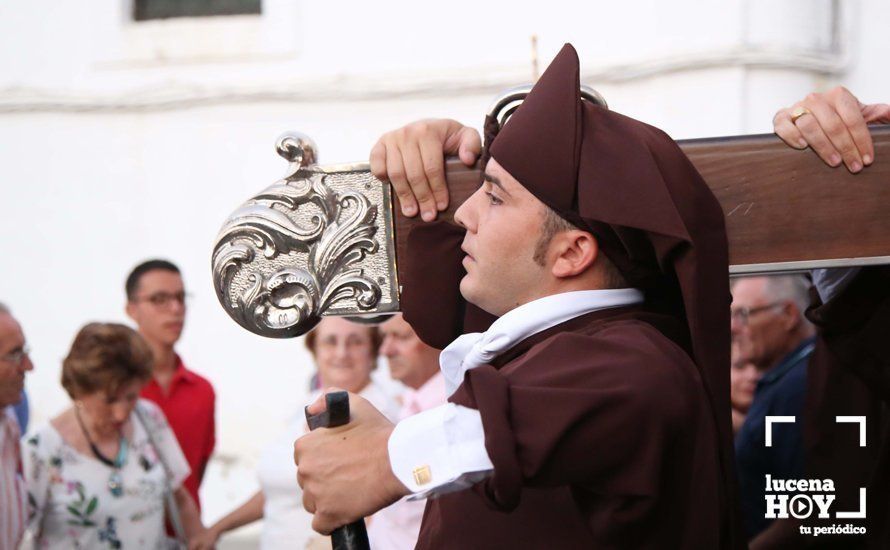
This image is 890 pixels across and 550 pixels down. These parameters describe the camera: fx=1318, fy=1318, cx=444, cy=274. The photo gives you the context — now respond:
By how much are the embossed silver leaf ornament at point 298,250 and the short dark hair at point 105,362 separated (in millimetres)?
2067

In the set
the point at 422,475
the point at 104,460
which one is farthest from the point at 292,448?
the point at 422,475

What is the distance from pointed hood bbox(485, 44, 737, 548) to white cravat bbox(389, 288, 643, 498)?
0.34ft

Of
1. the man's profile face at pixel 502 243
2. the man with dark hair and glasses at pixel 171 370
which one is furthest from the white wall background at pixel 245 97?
the man's profile face at pixel 502 243

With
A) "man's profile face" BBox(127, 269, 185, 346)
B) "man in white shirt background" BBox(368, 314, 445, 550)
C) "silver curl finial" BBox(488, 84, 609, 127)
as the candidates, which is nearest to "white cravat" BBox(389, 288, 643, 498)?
"silver curl finial" BBox(488, 84, 609, 127)

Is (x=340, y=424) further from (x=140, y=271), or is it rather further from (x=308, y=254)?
(x=140, y=271)

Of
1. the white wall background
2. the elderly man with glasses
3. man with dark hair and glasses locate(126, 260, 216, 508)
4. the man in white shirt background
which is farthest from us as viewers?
the white wall background

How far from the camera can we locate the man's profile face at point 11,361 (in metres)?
4.06

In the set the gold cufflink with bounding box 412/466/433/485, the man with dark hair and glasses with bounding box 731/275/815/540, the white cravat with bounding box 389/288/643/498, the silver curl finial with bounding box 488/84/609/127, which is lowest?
the man with dark hair and glasses with bounding box 731/275/815/540

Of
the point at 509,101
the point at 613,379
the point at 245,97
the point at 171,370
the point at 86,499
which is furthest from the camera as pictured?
A: the point at 245,97

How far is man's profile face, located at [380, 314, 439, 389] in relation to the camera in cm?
434

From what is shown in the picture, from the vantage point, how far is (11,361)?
4117mm

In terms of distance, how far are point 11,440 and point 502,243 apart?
2.43 metres

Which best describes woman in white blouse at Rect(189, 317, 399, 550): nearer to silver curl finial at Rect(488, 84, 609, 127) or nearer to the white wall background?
silver curl finial at Rect(488, 84, 609, 127)

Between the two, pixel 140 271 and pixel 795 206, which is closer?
pixel 795 206
